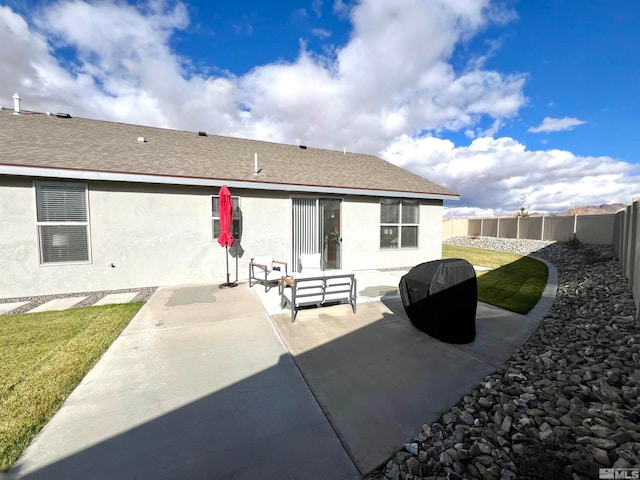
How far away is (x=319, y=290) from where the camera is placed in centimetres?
521

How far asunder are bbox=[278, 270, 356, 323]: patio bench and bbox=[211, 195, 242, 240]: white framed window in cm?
349

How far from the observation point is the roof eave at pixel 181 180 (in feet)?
20.0

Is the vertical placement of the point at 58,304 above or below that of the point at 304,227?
below

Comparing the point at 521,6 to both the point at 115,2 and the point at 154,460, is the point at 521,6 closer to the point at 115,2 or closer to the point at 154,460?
the point at 115,2

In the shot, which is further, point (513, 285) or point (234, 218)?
point (234, 218)

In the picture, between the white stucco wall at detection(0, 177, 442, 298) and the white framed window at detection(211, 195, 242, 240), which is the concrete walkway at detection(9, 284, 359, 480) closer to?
the white stucco wall at detection(0, 177, 442, 298)

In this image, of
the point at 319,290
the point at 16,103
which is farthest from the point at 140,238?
the point at 16,103

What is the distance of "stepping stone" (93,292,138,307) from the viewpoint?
6.17 metres

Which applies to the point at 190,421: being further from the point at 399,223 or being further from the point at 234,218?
the point at 399,223

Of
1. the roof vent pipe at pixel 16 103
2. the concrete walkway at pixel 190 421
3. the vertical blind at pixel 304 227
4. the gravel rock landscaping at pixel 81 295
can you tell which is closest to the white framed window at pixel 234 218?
the vertical blind at pixel 304 227

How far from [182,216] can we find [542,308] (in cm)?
946

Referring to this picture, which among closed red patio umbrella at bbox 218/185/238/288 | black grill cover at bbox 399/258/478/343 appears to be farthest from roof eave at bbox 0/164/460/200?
black grill cover at bbox 399/258/478/343

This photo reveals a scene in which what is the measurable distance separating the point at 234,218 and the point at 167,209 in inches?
74.1

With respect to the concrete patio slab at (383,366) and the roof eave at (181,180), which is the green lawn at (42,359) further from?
the roof eave at (181,180)
